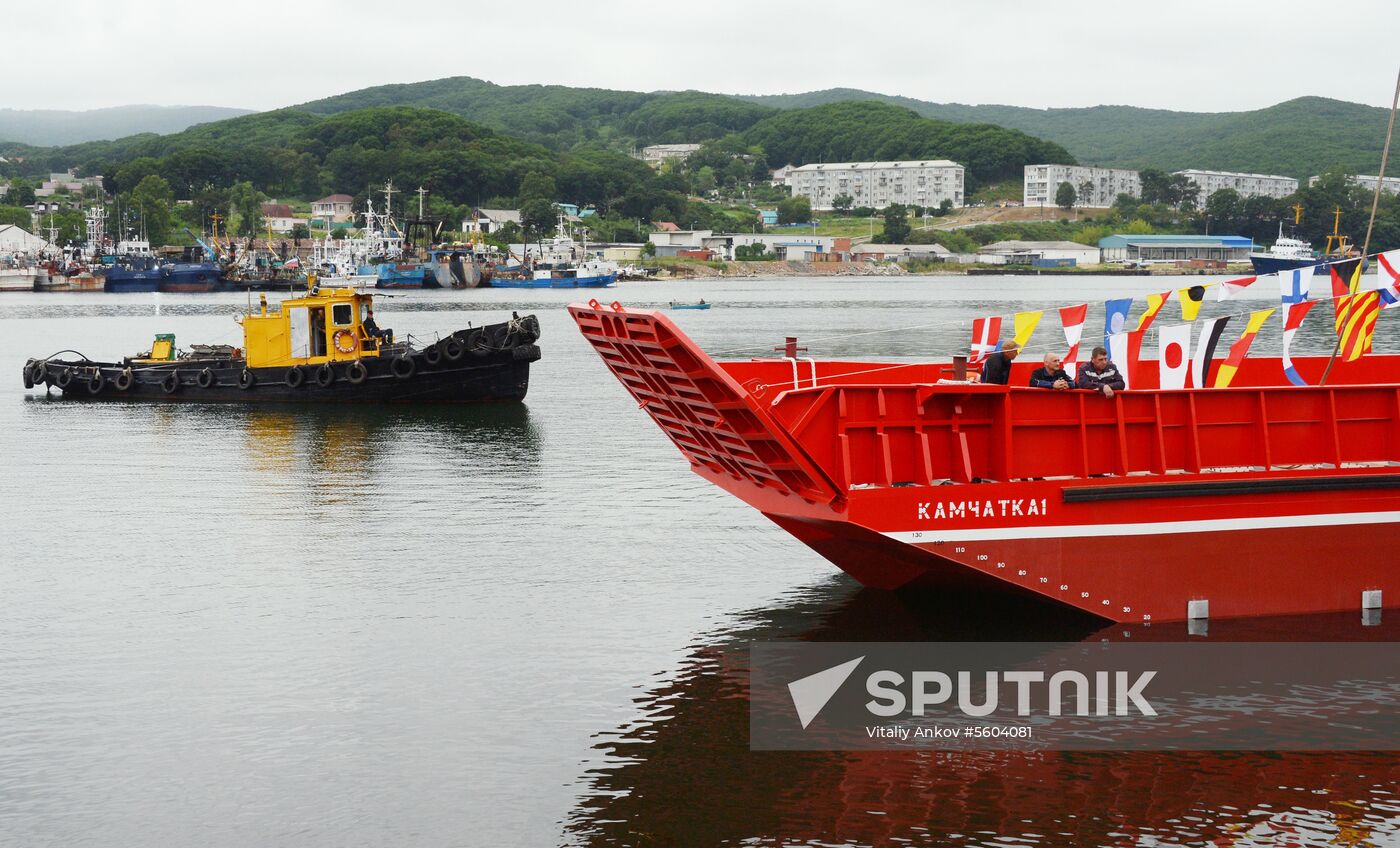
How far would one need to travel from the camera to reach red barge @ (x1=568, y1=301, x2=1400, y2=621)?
14.9 meters

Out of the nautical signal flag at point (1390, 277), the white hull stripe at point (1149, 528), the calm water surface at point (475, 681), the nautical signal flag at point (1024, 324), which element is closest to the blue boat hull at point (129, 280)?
the calm water surface at point (475, 681)

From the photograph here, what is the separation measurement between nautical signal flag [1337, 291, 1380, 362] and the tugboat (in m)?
26.6

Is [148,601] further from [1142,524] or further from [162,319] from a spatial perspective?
[162,319]

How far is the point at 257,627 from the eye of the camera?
17.4 meters

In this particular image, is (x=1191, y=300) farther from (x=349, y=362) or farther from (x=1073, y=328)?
(x=349, y=362)

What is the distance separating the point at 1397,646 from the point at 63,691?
46.7ft

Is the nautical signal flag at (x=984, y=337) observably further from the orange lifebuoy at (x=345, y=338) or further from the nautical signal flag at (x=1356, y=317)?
the orange lifebuoy at (x=345, y=338)

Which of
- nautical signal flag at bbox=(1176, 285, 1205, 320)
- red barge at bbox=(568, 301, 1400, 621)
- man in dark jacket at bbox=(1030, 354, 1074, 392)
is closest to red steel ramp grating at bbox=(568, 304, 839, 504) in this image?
red barge at bbox=(568, 301, 1400, 621)

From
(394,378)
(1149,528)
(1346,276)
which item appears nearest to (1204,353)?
(1346,276)

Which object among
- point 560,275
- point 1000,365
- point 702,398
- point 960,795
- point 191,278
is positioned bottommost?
point 960,795

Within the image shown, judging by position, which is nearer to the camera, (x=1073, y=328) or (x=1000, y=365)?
(x=1000, y=365)

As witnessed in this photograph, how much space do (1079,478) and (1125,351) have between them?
224cm

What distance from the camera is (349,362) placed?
42.2m

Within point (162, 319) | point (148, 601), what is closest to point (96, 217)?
point (162, 319)
